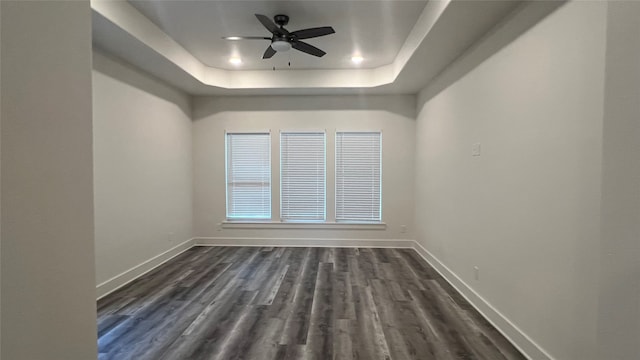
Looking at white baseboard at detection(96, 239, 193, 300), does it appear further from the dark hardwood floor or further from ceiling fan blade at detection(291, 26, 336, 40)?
ceiling fan blade at detection(291, 26, 336, 40)

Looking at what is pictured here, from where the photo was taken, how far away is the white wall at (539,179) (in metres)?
1.65

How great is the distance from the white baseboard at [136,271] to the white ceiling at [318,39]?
2.61 m

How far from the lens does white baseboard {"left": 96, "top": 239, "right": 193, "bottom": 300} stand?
10.4ft

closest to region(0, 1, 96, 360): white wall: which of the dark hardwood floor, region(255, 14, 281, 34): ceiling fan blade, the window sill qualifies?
the dark hardwood floor

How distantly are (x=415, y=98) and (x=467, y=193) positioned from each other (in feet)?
8.23

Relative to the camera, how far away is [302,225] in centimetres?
522

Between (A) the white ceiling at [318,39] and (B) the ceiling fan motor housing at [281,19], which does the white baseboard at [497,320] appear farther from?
(B) the ceiling fan motor housing at [281,19]

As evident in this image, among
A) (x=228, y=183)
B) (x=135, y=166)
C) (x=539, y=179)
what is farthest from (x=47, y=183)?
(x=228, y=183)

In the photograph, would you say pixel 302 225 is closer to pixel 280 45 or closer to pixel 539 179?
pixel 280 45

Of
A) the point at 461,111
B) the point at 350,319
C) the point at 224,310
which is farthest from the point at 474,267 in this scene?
the point at 224,310

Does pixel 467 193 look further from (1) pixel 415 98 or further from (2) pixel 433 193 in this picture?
(1) pixel 415 98

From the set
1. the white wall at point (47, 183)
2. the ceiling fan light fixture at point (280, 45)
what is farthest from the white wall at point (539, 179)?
the white wall at point (47, 183)

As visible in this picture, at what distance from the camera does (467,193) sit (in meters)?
3.09

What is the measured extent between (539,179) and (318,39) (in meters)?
2.82
